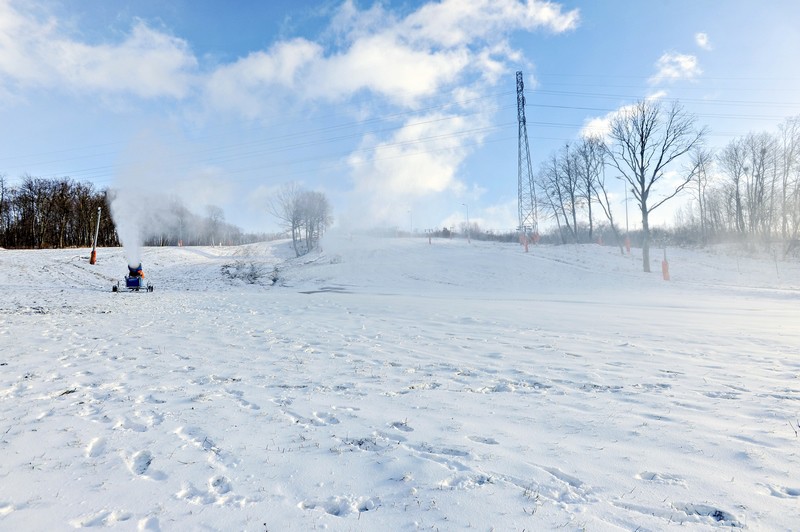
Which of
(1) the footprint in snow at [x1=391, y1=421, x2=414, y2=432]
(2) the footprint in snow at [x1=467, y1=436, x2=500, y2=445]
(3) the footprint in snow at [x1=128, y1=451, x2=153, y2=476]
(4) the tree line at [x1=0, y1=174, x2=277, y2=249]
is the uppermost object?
(4) the tree line at [x1=0, y1=174, x2=277, y2=249]

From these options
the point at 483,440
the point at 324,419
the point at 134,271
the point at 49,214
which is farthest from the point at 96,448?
the point at 49,214

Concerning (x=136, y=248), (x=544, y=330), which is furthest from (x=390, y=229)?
(x=544, y=330)

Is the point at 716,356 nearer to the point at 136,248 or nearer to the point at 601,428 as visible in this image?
the point at 601,428

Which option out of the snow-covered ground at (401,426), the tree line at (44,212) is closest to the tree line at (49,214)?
the tree line at (44,212)

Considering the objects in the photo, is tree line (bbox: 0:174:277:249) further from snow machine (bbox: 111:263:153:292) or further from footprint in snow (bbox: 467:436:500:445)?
footprint in snow (bbox: 467:436:500:445)

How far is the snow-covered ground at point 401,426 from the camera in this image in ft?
7.68

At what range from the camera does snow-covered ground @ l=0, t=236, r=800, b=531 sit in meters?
2.34

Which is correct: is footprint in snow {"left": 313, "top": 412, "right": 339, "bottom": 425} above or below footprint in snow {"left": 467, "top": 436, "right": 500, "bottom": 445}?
above

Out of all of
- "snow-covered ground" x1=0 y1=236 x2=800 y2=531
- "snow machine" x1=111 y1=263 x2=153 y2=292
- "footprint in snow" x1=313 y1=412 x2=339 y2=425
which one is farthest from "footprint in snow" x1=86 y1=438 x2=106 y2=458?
"snow machine" x1=111 y1=263 x2=153 y2=292

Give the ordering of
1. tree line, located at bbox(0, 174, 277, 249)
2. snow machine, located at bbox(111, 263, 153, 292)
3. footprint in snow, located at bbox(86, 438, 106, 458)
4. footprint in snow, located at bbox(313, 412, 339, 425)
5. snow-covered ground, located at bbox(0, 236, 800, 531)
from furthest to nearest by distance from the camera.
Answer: tree line, located at bbox(0, 174, 277, 249) < snow machine, located at bbox(111, 263, 153, 292) < footprint in snow, located at bbox(313, 412, 339, 425) < footprint in snow, located at bbox(86, 438, 106, 458) < snow-covered ground, located at bbox(0, 236, 800, 531)

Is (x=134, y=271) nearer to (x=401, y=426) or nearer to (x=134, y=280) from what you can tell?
(x=134, y=280)

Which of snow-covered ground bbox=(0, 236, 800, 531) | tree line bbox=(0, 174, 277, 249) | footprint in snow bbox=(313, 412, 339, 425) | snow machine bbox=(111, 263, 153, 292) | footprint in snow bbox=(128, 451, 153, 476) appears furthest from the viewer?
tree line bbox=(0, 174, 277, 249)

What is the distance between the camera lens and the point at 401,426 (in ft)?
12.0

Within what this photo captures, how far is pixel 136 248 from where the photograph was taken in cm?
2153
